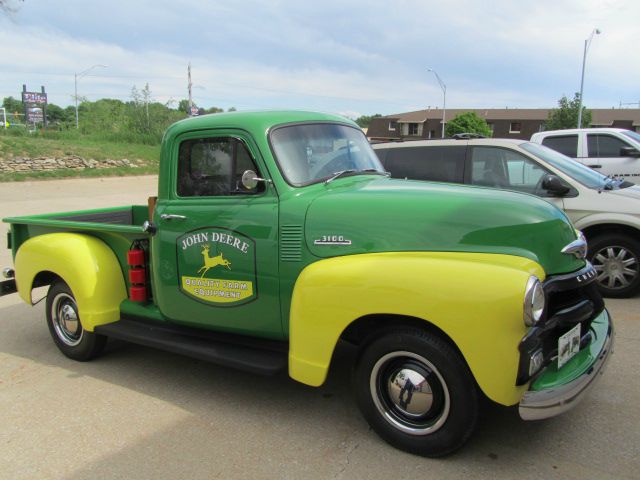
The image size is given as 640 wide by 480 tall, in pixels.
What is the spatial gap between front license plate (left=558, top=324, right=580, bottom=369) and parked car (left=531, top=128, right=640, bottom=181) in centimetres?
665

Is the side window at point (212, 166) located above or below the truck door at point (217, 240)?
above

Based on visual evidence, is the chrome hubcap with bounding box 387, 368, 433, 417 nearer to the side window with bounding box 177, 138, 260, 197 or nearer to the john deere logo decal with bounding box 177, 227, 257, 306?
the john deere logo decal with bounding box 177, 227, 257, 306

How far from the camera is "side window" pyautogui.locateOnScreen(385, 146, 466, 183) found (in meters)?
6.52

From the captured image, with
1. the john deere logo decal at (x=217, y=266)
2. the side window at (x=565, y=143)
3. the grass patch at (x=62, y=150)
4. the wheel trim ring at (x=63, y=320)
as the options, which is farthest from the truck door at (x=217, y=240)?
the grass patch at (x=62, y=150)

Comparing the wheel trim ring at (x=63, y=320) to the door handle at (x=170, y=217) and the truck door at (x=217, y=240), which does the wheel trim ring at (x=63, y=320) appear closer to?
the truck door at (x=217, y=240)

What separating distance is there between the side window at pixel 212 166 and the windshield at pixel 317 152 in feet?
0.81

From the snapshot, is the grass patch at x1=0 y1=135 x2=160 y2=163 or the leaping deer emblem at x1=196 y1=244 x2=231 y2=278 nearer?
the leaping deer emblem at x1=196 y1=244 x2=231 y2=278

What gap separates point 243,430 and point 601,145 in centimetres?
850

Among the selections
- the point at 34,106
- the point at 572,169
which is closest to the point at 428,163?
the point at 572,169

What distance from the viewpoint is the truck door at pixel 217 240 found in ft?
10.9

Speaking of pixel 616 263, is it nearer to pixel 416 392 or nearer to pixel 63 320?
pixel 416 392

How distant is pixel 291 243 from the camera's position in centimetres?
321

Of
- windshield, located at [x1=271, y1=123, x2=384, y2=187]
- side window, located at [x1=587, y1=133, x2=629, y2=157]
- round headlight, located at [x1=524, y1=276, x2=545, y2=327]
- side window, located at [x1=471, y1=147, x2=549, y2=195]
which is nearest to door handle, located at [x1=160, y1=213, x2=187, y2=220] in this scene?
windshield, located at [x1=271, y1=123, x2=384, y2=187]

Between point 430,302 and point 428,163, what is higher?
point 428,163
